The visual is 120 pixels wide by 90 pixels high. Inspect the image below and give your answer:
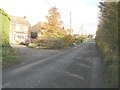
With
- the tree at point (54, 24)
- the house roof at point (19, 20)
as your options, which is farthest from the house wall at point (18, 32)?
the tree at point (54, 24)

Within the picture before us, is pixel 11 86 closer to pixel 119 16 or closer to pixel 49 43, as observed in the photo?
pixel 119 16

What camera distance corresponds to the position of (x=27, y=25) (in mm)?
86875

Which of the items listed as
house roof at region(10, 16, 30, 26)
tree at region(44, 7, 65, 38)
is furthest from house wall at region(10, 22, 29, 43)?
tree at region(44, 7, 65, 38)

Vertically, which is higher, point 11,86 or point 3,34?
point 3,34

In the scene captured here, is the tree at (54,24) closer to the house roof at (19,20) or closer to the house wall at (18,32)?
the house wall at (18,32)

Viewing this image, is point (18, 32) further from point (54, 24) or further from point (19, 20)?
point (54, 24)

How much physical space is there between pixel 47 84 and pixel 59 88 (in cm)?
102

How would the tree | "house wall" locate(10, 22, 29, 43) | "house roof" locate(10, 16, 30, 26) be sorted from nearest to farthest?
the tree < "house wall" locate(10, 22, 29, 43) < "house roof" locate(10, 16, 30, 26)

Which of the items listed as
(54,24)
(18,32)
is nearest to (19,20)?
(18,32)

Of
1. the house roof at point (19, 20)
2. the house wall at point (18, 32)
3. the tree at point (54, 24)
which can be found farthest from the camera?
the house roof at point (19, 20)

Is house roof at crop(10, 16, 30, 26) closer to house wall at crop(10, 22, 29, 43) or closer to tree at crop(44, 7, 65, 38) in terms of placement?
house wall at crop(10, 22, 29, 43)

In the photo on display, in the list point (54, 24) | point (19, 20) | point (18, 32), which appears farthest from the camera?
point (19, 20)

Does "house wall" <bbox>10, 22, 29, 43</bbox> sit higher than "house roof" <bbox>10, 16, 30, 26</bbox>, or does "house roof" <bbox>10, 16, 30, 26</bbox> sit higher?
"house roof" <bbox>10, 16, 30, 26</bbox>

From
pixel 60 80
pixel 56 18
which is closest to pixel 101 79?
pixel 60 80
